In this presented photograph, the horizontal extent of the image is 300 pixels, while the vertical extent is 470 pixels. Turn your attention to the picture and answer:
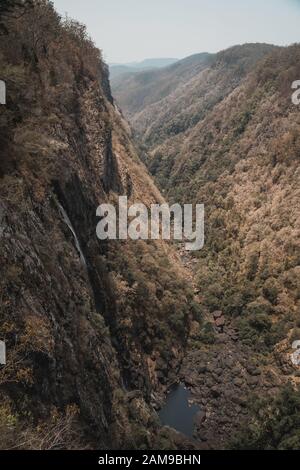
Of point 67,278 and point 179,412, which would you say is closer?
point 67,278

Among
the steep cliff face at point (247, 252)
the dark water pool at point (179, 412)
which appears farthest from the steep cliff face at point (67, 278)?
the steep cliff face at point (247, 252)

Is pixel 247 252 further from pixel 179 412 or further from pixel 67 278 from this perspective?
pixel 67 278

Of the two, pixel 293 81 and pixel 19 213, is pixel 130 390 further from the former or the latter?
pixel 293 81

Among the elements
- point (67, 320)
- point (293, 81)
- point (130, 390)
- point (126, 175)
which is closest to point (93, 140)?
point (126, 175)

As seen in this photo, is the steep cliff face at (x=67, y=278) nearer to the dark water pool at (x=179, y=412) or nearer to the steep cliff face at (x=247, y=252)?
the dark water pool at (x=179, y=412)

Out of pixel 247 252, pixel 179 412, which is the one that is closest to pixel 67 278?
pixel 179 412

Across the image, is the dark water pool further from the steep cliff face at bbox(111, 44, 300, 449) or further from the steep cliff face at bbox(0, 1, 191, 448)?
the steep cliff face at bbox(0, 1, 191, 448)

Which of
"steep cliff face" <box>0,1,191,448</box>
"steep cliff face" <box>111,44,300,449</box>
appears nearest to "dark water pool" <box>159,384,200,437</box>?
"steep cliff face" <box>111,44,300,449</box>
